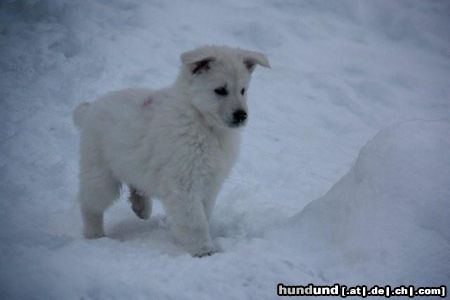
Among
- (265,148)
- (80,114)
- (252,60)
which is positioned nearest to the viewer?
(252,60)

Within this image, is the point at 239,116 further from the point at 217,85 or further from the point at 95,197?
the point at 95,197

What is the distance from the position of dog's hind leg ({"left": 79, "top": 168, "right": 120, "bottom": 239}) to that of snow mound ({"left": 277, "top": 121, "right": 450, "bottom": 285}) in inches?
75.0

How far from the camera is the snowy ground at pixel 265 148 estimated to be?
335 centimetres

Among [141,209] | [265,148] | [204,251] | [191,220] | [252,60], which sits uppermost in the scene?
[252,60]

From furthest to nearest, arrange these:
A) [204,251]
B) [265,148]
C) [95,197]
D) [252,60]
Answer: [265,148] < [95,197] < [252,60] < [204,251]

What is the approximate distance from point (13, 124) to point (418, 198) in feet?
18.5

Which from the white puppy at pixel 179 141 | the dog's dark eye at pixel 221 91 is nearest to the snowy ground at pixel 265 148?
the white puppy at pixel 179 141

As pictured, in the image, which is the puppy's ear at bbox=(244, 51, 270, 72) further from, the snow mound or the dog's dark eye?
the snow mound

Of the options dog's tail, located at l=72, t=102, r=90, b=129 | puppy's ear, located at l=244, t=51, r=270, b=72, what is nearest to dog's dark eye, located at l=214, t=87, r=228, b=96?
puppy's ear, located at l=244, t=51, r=270, b=72

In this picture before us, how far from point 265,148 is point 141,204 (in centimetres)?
248

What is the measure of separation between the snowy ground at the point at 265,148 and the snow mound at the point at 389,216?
1cm

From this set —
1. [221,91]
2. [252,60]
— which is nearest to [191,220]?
[221,91]

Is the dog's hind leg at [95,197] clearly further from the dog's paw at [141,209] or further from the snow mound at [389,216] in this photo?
the snow mound at [389,216]

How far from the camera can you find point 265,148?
7.37 m
